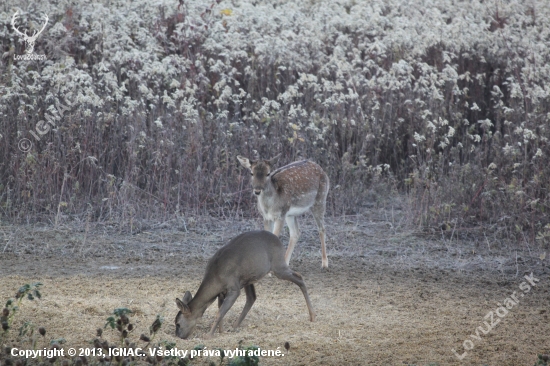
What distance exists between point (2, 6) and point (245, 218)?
731 cm

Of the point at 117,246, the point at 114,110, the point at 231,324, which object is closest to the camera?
the point at 231,324

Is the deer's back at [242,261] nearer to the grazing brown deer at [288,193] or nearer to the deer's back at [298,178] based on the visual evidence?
the grazing brown deer at [288,193]

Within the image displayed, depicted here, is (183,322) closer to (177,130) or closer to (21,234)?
(21,234)

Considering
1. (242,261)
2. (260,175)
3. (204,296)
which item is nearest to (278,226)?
(260,175)

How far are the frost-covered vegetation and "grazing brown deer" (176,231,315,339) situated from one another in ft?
15.6

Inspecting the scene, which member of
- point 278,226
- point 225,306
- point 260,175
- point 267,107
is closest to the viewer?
point 225,306

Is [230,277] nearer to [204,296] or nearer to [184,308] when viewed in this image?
[204,296]

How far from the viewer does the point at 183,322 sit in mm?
6855

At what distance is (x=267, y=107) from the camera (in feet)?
43.0

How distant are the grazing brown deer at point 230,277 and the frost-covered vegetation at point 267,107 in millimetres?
4746

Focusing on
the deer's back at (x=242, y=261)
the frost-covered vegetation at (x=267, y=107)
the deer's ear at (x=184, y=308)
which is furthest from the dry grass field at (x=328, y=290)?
the frost-covered vegetation at (x=267, y=107)

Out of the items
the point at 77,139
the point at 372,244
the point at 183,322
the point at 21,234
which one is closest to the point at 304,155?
the point at 372,244

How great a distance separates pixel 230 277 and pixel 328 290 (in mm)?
1908

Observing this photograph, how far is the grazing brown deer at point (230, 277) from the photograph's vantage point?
690 cm
